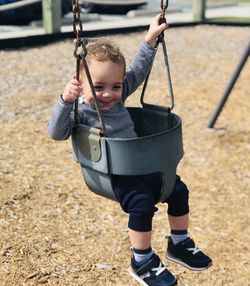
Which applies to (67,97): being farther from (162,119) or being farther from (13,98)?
(13,98)

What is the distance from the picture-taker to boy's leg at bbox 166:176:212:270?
8.87ft

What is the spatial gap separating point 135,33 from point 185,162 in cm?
681

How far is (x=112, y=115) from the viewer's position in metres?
2.64

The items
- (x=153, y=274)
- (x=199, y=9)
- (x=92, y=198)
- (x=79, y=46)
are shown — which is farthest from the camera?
(x=199, y=9)

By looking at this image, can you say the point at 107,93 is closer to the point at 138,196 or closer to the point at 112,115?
the point at 112,115

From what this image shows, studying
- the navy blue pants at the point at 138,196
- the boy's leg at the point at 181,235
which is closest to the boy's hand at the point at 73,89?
the navy blue pants at the point at 138,196

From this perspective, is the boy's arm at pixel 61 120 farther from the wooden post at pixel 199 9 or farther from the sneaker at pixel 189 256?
the wooden post at pixel 199 9

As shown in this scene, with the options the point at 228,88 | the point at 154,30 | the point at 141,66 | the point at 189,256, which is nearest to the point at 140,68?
the point at 141,66

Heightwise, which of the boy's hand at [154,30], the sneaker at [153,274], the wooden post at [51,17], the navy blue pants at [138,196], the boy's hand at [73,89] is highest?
the boy's hand at [154,30]

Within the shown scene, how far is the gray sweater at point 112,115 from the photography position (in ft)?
7.97

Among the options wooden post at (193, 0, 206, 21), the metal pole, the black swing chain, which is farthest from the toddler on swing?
wooden post at (193, 0, 206, 21)

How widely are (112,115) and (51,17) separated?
27.0 ft

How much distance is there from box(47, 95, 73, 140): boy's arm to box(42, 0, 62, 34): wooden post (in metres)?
8.33

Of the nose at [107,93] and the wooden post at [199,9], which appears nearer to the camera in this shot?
the nose at [107,93]
